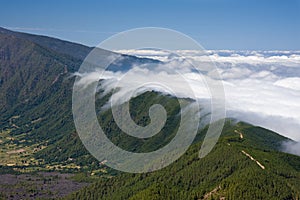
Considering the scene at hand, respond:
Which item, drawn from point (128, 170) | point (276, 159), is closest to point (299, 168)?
point (276, 159)

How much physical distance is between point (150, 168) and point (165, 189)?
48.1 metres

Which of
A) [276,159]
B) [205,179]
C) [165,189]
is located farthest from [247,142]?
[165,189]

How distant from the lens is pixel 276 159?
511 feet

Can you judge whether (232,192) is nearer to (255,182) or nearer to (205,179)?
(255,182)

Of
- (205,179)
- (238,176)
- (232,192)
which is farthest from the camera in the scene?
(205,179)

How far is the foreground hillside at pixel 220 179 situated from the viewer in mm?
125444

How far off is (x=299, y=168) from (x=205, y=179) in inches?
1344

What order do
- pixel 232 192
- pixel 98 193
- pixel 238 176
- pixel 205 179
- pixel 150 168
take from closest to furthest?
pixel 232 192
pixel 238 176
pixel 205 179
pixel 98 193
pixel 150 168

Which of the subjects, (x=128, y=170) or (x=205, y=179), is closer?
(x=205, y=179)

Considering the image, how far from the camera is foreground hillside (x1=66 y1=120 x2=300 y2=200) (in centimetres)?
12544

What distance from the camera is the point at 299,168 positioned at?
15850cm

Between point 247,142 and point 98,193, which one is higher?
point 247,142

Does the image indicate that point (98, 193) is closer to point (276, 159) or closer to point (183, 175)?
point (183, 175)

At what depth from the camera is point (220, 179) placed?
470 ft
